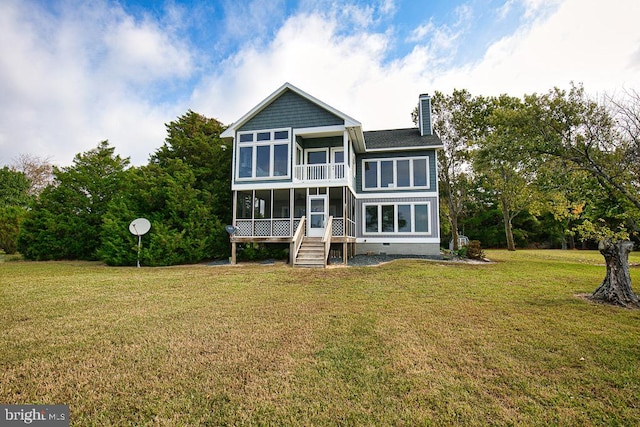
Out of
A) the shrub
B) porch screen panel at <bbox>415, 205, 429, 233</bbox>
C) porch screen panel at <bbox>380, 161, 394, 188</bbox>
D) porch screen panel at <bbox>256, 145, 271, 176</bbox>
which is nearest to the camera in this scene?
porch screen panel at <bbox>256, 145, 271, 176</bbox>

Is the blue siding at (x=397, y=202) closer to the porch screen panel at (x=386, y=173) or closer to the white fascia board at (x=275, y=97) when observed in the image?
the porch screen panel at (x=386, y=173)

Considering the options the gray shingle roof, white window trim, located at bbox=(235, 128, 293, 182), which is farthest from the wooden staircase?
the gray shingle roof

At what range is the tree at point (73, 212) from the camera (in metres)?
16.3

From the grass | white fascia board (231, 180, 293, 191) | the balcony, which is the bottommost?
the grass

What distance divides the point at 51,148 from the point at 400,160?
3538cm

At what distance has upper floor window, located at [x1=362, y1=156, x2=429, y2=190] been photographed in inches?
641

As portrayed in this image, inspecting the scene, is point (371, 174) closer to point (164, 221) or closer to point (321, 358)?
point (164, 221)

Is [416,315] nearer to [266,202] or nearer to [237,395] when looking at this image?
[237,395]

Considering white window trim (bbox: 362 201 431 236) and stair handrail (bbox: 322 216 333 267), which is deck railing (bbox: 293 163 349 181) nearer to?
stair handrail (bbox: 322 216 333 267)

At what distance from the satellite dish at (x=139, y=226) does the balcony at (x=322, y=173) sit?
21.4ft

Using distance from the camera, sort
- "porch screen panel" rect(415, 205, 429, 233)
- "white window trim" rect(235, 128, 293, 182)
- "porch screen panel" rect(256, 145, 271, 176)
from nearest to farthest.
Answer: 1. "white window trim" rect(235, 128, 293, 182)
2. "porch screen panel" rect(256, 145, 271, 176)
3. "porch screen panel" rect(415, 205, 429, 233)

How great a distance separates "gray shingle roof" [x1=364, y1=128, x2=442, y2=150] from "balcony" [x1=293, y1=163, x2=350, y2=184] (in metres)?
4.00

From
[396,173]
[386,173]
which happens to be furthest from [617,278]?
[386,173]

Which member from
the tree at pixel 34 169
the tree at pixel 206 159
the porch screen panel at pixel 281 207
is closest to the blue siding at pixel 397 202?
the porch screen panel at pixel 281 207
